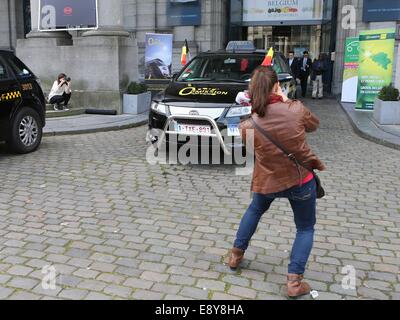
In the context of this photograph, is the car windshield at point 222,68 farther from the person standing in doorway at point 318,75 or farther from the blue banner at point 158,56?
the person standing in doorway at point 318,75

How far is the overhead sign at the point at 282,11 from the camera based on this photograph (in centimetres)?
2067

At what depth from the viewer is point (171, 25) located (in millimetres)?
20672

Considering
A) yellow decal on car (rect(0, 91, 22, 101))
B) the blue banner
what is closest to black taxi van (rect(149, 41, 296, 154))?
yellow decal on car (rect(0, 91, 22, 101))

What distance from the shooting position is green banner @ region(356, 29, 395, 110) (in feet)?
41.4

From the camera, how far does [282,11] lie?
2097 cm

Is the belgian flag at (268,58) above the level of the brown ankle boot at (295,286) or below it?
above

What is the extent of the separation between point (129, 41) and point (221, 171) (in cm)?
678

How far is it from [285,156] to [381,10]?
16.7 meters

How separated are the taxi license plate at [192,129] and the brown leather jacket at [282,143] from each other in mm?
3487

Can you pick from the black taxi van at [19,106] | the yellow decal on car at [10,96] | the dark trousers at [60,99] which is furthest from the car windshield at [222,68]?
the dark trousers at [60,99]

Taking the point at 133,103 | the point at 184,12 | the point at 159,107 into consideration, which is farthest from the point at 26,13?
the point at 159,107

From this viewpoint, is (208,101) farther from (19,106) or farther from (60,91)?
(60,91)
